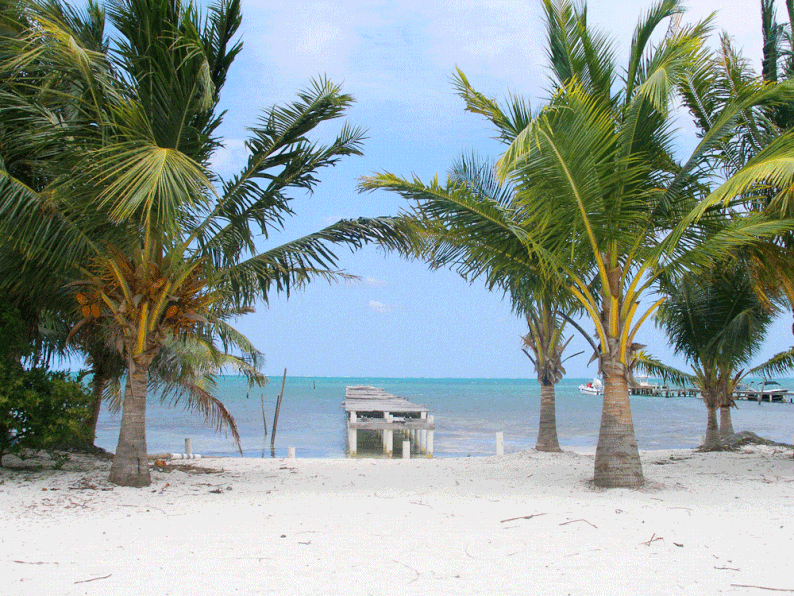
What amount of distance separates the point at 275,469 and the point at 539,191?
6.07m

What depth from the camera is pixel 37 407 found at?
25.0 feet

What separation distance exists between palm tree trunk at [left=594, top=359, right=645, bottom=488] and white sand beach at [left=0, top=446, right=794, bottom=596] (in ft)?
0.72

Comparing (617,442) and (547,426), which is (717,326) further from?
(617,442)

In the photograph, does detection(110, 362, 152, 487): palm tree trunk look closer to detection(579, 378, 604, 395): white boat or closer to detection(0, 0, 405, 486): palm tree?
detection(0, 0, 405, 486): palm tree

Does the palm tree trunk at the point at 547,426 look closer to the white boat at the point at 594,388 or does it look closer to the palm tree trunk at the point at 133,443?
the palm tree trunk at the point at 133,443

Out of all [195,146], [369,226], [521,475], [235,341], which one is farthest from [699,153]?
[235,341]

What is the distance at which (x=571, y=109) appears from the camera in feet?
21.0

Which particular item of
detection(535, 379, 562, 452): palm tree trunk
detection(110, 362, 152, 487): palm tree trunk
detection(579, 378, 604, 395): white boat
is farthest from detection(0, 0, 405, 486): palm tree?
detection(579, 378, 604, 395): white boat

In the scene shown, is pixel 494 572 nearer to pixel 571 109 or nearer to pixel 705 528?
pixel 705 528

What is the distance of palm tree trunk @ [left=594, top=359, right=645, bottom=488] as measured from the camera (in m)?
7.09

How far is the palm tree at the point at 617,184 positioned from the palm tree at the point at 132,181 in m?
1.97

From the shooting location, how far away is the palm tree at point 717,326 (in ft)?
35.2

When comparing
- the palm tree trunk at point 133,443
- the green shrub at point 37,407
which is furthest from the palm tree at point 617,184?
the green shrub at point 37,407

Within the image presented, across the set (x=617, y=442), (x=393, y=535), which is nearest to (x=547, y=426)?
(x=617, y=442)
